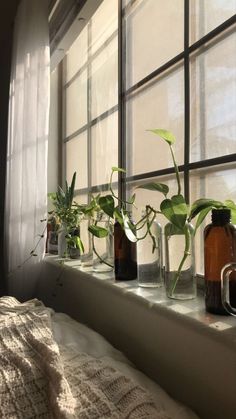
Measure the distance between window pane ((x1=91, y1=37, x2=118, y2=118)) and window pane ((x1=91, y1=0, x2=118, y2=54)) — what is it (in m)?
0.06

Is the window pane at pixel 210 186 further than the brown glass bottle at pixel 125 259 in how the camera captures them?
No

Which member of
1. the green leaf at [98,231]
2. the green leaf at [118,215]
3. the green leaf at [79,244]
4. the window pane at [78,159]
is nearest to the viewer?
the green leaf at [118,215]

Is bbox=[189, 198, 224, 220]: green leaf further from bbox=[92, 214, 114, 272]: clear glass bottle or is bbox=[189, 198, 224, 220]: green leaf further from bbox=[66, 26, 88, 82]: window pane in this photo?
bbox=[66, 26, 88, 82]: window pane

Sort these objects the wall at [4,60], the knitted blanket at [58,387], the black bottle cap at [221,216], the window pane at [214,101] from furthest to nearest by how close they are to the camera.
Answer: the wall at [4,60] → the window pane at [214,101] → the black bottle cap at [221,216] → the knitted blanket at [58,387]

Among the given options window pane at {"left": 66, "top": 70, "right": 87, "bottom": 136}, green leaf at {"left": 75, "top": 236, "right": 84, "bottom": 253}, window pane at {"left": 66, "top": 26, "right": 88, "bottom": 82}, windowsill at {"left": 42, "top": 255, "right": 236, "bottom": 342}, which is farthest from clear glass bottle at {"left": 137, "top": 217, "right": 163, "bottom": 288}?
window pane at {"left": 66, "top": 26, "right": 88, "bottom": 82}

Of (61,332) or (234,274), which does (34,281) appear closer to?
(61,332)

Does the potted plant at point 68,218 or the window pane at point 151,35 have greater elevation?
the window pane at point 151,35

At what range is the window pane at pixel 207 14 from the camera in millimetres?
981

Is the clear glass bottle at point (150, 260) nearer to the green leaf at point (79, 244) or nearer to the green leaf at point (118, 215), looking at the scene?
Answer: the green leaf at point (118, 215)

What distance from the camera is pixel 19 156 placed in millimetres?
1760

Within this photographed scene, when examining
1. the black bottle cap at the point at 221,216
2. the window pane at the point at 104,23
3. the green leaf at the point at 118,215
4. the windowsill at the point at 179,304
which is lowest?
the windowsill at the point at 179,304

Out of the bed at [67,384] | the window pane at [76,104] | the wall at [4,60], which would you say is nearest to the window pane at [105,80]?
the window pane at [76,104]

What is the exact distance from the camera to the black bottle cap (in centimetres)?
72

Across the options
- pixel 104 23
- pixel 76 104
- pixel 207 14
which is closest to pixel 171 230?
pixel 207 14
